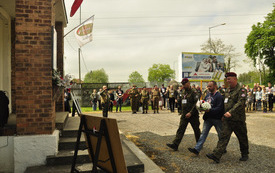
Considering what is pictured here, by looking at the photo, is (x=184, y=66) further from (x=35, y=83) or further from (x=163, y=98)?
(x=35, y=83)

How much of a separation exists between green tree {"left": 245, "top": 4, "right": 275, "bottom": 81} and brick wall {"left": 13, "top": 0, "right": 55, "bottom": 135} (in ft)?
138

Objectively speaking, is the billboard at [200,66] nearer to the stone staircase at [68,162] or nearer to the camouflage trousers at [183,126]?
the camouflage trousers at [183,126]

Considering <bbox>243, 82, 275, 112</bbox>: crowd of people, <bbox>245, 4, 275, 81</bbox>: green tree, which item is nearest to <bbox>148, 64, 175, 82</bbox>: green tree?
<bbox>245, 4, 275, 81</bbox>: green tree

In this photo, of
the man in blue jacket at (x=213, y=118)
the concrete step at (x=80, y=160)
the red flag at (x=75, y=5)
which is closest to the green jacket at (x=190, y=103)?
the man in blue jacket at (x=213, y=118)

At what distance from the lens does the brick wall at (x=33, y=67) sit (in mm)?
4699

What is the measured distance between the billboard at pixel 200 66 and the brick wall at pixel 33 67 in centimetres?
2130

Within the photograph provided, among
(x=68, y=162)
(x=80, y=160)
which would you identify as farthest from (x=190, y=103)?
(x=68, y=162)

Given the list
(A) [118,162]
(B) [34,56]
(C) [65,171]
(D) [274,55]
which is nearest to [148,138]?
(C) [65,171]

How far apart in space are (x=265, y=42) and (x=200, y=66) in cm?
2176

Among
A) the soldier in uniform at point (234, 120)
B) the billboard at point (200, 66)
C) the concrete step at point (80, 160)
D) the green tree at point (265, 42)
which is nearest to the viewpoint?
the concrete step at point (80, 160)

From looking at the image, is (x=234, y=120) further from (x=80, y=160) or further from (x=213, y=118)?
(x=80, y=160)

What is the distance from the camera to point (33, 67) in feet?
15.6

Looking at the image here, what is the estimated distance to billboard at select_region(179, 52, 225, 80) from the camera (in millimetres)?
25344

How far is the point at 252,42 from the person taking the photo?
1745 inches
